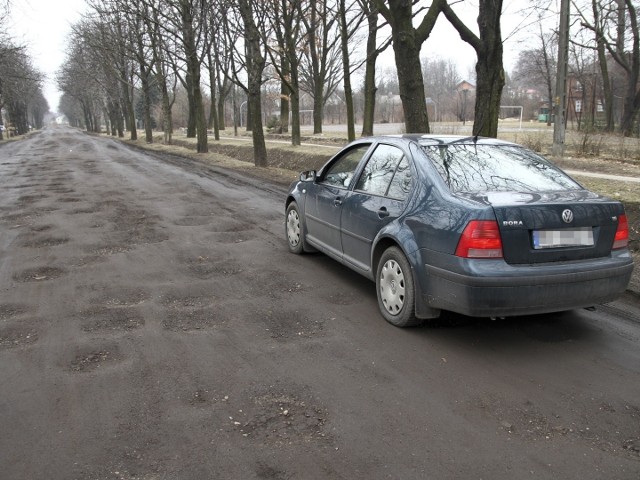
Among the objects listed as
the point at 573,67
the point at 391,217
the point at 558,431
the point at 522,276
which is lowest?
the point at 558,431

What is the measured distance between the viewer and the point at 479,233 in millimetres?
3889

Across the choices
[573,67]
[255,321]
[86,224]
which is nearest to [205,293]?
[255,321]

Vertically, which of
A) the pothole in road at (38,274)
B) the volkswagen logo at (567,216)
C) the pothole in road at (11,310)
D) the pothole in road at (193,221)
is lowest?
the pothole in road at (11,310)

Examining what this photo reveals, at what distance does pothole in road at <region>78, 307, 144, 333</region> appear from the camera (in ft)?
14.8

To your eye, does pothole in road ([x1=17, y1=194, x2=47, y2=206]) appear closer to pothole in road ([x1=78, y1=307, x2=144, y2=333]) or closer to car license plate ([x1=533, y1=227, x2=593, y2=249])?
pothole in road ([x1=78, y1=307, x2=144, y2=333])

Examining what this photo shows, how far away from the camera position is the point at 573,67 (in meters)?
49.5

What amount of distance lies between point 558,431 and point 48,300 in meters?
4.56

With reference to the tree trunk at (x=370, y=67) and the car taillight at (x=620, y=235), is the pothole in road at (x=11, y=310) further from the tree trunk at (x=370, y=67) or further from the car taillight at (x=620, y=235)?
the tree trunk at (x=370, y=67)

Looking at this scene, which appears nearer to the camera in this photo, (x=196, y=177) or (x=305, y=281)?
(x=305, y=281)

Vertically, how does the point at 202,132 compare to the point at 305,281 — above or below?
above

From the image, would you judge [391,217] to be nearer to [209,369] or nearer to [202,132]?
[209,369]

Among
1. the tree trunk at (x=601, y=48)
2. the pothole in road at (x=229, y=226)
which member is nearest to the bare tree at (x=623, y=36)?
the tree trunk at (x=601, y=48)

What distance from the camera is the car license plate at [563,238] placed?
3945 millimetres

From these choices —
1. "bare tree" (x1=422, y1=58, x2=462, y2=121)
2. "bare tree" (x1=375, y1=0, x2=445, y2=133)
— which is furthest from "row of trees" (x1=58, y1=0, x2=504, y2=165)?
"bare tree" (x1=422, y1=58, x2=462, y2=121)
